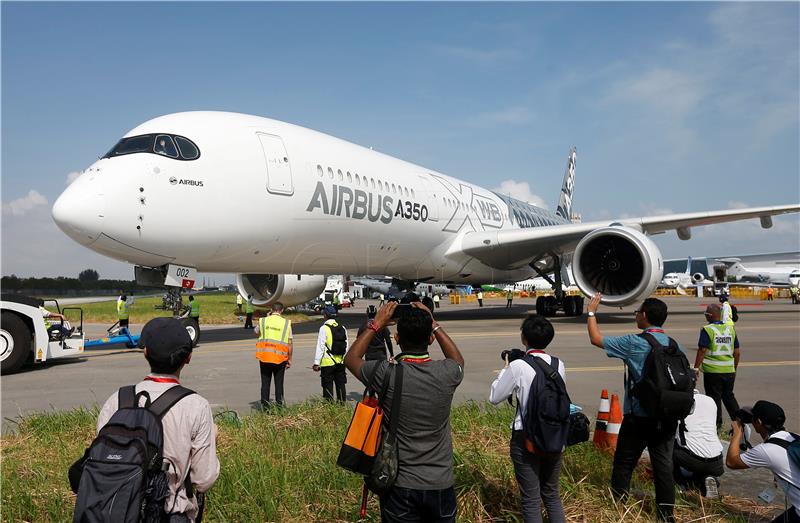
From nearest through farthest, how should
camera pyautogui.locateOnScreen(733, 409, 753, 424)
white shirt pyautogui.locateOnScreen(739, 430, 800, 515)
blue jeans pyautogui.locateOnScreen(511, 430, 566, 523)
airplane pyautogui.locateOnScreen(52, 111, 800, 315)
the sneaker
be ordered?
white shirt pyautogui.locateOnScreen(739, 430, 800, 515) → camera pyautogui.locateOnScreen(733, 409, 753, 424) → blue jeans pyautogui.locateOnScreen(511, 430, 566, 523) → the sneaker → airplane pyautogui.locateOnScreen(52, 111, 800, 315)

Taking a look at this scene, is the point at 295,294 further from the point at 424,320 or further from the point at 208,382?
the point at 424,320

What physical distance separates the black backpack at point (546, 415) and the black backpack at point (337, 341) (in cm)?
369

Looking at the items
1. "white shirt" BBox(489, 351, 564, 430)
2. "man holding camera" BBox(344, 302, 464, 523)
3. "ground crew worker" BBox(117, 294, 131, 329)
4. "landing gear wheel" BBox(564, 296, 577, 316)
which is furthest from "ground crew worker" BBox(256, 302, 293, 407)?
"landing gear wheel" BBox(564, 296, 577, 316)

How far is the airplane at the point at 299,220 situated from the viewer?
9.27 metres

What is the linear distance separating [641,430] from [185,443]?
→ 8.51 feet

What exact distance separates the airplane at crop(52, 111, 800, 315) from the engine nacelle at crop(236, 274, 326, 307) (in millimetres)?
35

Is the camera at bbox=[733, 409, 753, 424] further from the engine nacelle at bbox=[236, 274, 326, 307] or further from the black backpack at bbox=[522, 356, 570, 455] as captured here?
the engine nacelle at bbox=[236, 274, 326, 307]

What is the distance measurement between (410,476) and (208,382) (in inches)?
232

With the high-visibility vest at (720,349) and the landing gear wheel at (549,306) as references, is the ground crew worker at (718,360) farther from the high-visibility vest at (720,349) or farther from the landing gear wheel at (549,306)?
the landing gear wheel at (549,306)

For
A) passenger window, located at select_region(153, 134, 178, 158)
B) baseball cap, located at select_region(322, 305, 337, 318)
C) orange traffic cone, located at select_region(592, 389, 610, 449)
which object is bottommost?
orange traffic cone, located at select_region(592, 389, 610, 449)

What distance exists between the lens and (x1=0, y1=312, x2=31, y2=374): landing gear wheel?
8.67m

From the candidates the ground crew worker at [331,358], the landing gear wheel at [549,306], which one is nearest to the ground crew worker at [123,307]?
the ground crew worker at [331,358]

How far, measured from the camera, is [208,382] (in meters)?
7.90

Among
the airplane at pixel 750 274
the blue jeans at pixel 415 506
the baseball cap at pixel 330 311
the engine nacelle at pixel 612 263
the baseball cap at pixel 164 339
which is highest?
the airplane at pixel 750 274
